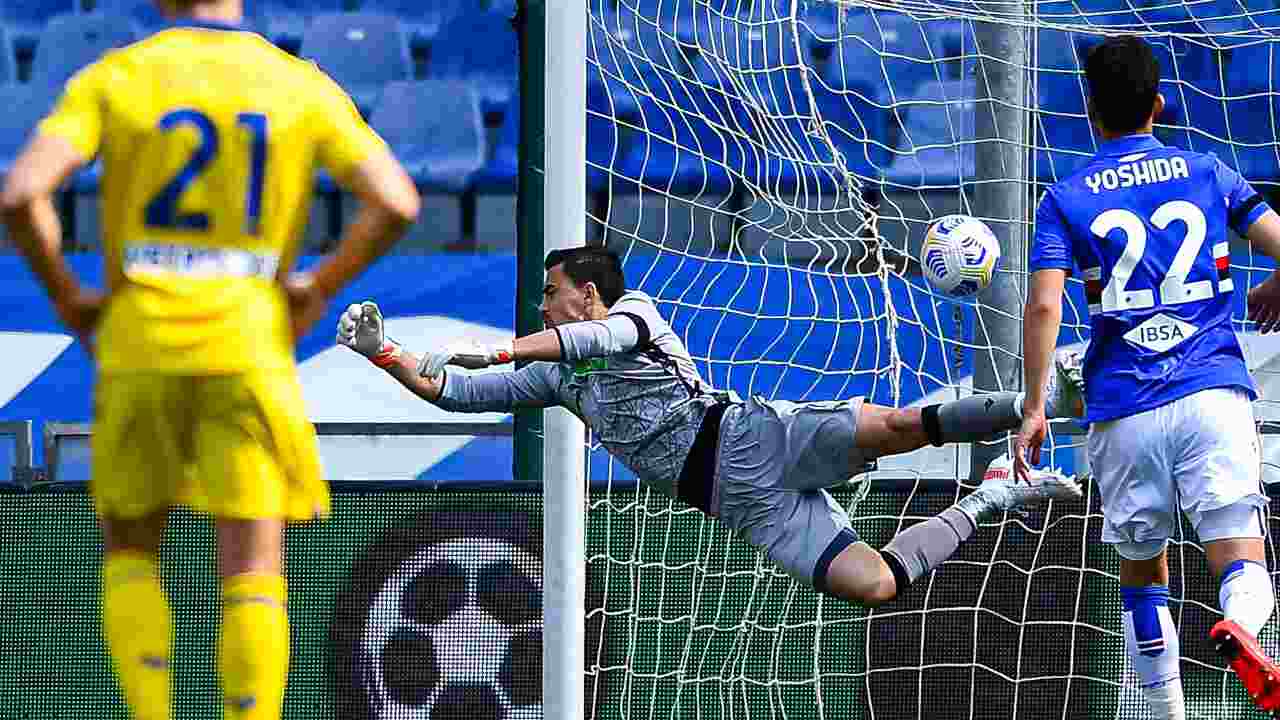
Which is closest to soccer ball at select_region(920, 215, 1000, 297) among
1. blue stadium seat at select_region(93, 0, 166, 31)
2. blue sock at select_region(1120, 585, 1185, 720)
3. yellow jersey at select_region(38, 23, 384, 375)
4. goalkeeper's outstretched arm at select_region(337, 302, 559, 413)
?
blue sock at select_region(1120, 585, 1185, 720)

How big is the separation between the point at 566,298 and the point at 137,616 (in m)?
2.23

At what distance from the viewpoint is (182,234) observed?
119 inches

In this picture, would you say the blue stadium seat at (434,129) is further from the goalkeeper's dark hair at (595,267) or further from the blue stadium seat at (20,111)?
the goalkeeper's dark hair at (595,267)

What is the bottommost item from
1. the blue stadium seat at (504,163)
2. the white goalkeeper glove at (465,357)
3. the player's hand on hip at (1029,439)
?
the player's hand on hip at (1029,439)

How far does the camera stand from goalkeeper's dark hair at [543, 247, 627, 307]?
5039 millimetres

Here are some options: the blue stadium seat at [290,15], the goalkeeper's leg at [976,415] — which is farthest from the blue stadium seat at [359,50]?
the goalkeeper's leg at [976,415]

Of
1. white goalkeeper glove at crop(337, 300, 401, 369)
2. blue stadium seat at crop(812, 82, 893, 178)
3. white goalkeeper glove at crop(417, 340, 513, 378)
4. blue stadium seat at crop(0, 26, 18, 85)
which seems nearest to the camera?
white goalkeeper glove at crop(417, 340, 513, 378)

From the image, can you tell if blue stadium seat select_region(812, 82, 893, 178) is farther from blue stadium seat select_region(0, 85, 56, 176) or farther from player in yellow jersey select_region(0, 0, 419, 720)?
player in yellow jersey select_region(0, 0, 419, 720)

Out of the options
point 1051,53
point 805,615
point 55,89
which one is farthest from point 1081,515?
point 55,89

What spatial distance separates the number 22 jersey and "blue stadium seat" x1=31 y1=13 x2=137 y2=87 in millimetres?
8628

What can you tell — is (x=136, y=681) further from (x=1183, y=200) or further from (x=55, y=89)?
(x=55, y=89)

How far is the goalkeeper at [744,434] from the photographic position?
5141 millimetres

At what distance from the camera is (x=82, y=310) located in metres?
3.06

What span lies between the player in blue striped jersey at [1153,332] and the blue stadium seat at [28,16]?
935cm
